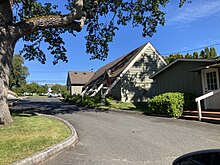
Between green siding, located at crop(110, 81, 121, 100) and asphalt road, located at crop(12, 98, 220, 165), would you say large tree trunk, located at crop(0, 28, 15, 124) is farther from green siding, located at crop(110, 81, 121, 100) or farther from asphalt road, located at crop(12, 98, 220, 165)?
green siding, located at crop(110, 81, 121, 100)

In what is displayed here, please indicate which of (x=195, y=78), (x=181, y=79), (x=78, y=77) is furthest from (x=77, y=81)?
(x=195, y=78)

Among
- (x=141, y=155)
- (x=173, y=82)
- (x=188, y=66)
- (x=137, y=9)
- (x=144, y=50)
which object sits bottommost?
(x=141, y=155)

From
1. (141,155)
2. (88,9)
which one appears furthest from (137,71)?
(141,155)

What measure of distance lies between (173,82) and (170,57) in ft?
84.3

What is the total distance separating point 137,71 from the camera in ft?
80.0

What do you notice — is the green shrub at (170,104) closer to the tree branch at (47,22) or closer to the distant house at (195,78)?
the distant house at (195,78)

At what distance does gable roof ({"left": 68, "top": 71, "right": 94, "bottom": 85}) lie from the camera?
2044 inches

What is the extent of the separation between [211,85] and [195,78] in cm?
145

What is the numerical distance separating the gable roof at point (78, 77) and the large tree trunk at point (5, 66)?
135 ft

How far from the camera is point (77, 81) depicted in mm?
52156

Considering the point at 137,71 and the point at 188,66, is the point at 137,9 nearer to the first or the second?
the point at 188,66

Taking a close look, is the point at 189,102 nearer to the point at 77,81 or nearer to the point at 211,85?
the point at 211,85

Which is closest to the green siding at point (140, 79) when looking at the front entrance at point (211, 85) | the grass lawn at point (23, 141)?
the front entrance at point (211, 85)

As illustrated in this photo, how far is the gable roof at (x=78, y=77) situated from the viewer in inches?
2044
